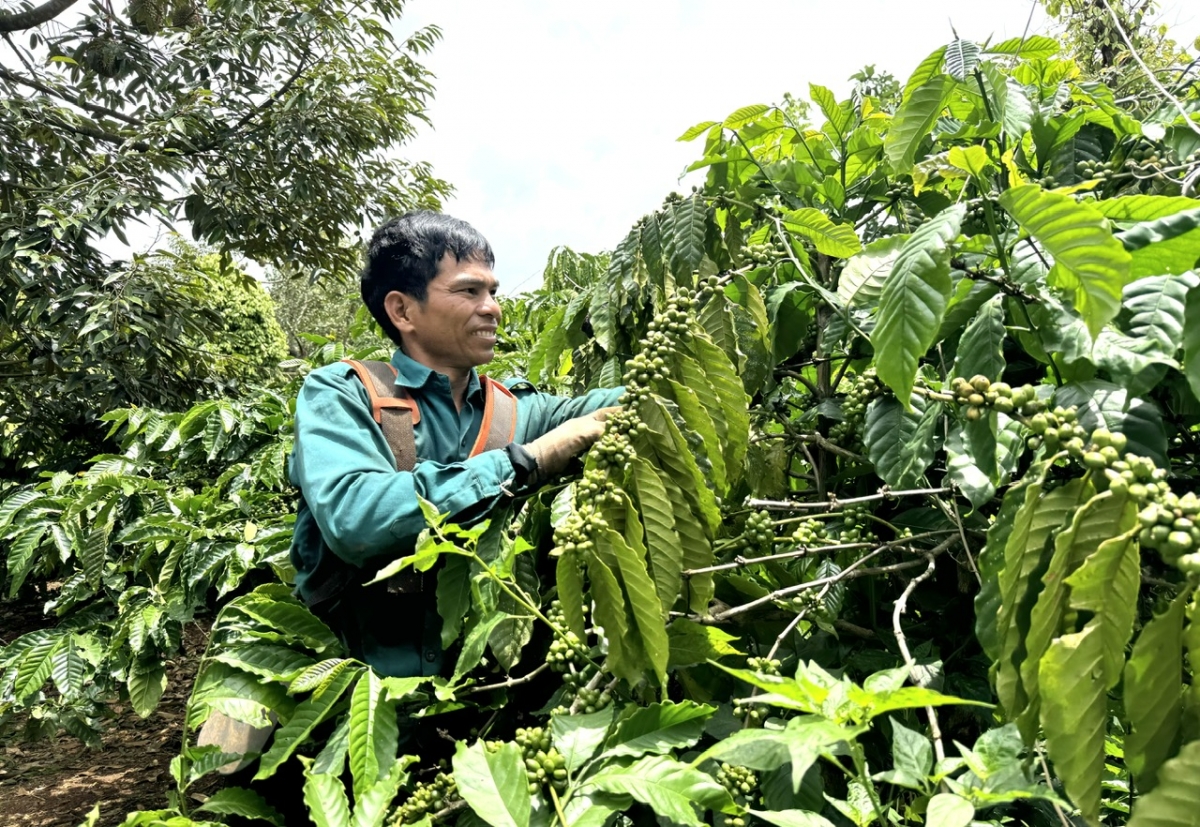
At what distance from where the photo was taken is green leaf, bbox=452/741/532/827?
862 millimetres

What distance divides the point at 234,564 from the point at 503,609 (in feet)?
5.74

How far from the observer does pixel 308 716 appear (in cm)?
140

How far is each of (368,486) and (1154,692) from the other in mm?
1175

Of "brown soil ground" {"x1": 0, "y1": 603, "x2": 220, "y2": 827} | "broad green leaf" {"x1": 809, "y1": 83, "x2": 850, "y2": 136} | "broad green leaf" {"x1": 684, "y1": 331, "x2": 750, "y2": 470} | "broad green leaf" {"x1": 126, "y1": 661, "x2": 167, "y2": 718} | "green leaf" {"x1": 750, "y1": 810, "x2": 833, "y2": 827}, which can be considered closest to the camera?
"green leaf" {"x1": 750, "y1": 810, "x2": 833, "y2": 827}

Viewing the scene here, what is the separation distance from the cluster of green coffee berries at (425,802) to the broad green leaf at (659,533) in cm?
33

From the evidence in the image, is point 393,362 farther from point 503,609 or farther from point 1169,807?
point 1169,807

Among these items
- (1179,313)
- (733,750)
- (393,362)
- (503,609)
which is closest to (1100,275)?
(1179,313)

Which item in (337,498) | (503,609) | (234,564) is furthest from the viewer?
(234,564)

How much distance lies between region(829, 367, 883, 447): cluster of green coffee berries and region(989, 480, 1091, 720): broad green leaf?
1.75ft

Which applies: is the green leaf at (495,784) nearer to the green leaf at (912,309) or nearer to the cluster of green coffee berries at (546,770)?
the cluster of green coffee berries at (546,770)

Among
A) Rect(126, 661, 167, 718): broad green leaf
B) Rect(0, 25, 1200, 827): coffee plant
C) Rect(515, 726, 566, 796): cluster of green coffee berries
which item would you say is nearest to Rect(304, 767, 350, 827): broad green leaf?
Rect(0, 25, 1200, 827): coffee plant

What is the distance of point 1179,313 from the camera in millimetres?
817

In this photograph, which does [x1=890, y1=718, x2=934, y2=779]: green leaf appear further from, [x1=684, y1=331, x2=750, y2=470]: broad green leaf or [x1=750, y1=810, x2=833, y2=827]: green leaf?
→ [x1=684, y1=331, x2=750, y2=470]: broad green leaf

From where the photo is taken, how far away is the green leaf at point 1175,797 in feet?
1.90
